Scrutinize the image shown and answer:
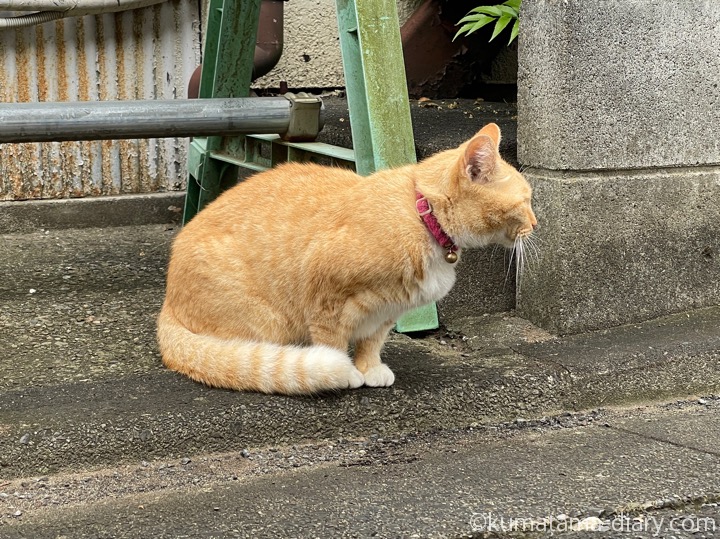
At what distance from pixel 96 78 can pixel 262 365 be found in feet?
8.34

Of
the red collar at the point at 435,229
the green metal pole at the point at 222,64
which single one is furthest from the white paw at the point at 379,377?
the green metal pole at the point at 222,64

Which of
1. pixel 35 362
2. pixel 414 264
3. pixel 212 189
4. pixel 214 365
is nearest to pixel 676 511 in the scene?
pixel 414 264

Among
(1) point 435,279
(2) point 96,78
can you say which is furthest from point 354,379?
(2) point 96,78

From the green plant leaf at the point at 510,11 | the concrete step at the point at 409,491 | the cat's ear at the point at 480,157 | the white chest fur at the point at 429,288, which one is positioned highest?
the green plant leaf at the point at 510,11

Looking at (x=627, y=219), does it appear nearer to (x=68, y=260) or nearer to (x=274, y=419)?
(x=274, y=419)

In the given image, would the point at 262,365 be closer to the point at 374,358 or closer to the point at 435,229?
the point at 374,358

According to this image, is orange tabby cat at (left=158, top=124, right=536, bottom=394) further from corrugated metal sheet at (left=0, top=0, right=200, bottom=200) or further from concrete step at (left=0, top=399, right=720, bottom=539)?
corrugated metal sheet at (left=0, top=0, right=200, bottom=200)

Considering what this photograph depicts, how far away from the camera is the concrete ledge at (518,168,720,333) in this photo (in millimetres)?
3195

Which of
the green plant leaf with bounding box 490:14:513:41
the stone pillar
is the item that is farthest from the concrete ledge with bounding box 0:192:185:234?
the stone pillar

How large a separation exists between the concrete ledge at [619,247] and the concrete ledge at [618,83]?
77 millimetres

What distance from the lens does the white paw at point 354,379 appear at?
8.90 feet

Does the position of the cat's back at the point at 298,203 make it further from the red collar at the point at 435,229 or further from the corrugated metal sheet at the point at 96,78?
the corrugated metal sheet at the point at 96,78

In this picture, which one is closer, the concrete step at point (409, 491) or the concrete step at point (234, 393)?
the concrete step at point (409, 491)

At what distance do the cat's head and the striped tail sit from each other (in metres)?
0.52
